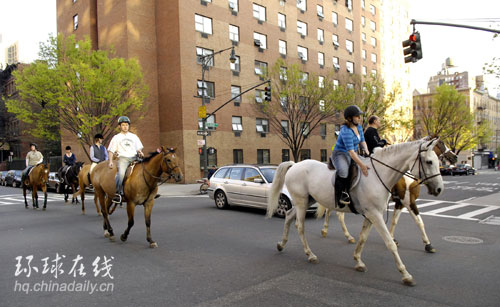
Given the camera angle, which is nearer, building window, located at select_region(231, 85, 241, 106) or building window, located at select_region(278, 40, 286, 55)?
building window, located at select_region(231, 85, 241, 106)

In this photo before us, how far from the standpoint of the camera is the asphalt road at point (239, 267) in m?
4.51

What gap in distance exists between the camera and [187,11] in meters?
30.5

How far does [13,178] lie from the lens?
2984cm

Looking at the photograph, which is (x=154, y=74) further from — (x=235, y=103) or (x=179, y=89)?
(x=235, y=103)

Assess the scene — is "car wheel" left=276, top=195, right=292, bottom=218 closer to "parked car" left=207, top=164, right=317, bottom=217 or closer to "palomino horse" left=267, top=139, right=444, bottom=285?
"parked car" left=207, top=164, right=317, bottom=217

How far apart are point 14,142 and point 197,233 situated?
188 feet

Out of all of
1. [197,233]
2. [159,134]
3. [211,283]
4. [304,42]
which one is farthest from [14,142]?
[211,283]

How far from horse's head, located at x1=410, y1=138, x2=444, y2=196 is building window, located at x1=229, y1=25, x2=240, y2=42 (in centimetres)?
3108

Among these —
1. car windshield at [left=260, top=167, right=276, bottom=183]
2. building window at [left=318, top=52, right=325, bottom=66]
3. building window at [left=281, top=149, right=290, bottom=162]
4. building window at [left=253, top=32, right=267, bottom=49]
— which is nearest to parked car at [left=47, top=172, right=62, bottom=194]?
car windshield at [left=260, top=167, right=276, bottom=183]

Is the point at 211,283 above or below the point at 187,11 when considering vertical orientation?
below

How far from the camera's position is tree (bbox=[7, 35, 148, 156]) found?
21.4 metres

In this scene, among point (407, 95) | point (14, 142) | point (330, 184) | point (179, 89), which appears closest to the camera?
point (330, 184)

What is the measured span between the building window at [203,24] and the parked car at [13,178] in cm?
2055

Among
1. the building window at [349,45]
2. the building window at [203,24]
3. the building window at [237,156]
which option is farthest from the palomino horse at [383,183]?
the building window at [349,45]
